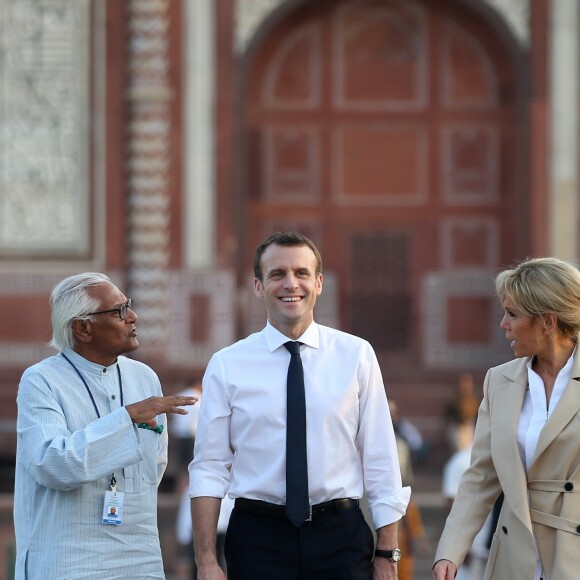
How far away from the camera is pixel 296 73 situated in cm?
1445

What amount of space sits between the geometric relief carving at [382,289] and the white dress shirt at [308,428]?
10.1 meters

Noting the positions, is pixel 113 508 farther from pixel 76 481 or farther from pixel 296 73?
pixel 296 73

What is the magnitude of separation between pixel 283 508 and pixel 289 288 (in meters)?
0.64

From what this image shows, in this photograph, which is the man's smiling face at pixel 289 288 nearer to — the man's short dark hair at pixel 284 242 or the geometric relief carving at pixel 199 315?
the man's short dark hair at pixel 284 242

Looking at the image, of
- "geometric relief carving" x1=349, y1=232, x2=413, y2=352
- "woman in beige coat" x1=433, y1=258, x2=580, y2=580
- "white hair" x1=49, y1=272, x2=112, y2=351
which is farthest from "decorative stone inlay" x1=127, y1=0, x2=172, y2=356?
"woman in beige coat" x1=433, y1=258, x2=580, y2=580

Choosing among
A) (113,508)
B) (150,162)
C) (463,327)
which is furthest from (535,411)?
(463,327)

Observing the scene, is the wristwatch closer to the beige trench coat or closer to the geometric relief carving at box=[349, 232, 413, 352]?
the beige trench coat

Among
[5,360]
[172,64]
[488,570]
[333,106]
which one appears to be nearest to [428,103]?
[333,106]

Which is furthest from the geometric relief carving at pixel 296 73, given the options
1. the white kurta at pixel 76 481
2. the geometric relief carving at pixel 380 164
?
the white kurta at pixel 76 481

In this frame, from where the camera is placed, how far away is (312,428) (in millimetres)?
4191

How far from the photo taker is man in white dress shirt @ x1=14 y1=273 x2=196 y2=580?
4.00 m

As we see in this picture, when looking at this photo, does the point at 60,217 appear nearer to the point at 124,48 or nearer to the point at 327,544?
the point at 124,48

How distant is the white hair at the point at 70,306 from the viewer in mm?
4242

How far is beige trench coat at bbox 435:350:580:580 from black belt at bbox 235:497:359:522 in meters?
0.36
